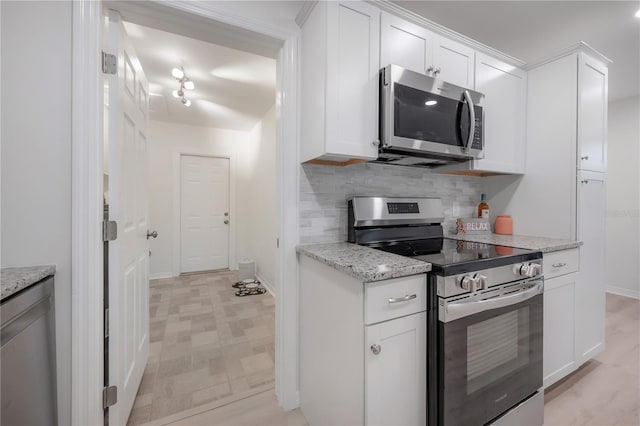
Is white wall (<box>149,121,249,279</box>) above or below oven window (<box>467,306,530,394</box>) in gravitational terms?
above

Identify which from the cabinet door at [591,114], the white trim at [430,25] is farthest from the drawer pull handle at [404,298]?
the cabinet door at [591,114]

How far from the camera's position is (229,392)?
5.39 ft

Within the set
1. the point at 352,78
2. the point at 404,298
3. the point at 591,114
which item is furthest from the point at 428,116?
the point at 591,114

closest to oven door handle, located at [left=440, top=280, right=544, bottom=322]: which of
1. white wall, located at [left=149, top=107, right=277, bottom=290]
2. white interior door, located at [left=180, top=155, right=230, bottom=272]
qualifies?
white wall, located at [left=149, top=107, right=277, bottom=290]

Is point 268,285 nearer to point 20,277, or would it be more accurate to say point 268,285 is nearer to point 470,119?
point 20,277

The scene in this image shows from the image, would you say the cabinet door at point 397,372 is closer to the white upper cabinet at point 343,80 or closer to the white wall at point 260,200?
the white upper cabinet at point 343,80

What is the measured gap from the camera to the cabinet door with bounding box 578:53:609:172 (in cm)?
173

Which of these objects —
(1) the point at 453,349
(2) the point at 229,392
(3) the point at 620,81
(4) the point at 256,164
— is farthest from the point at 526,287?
(4) the point at 256,164

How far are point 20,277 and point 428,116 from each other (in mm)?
1869

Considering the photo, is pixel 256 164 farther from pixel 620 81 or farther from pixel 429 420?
pixel 620 81

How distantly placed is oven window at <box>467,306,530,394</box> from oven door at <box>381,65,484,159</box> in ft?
2.98

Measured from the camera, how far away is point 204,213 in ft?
14.6

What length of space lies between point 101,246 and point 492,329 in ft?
5.86

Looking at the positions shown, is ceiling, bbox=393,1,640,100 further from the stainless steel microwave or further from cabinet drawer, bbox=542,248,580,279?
cabinet drawer, bbox=542,248,580,279
